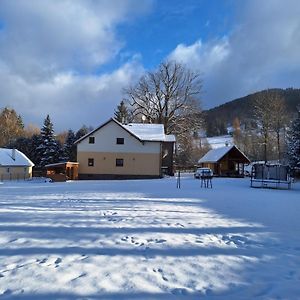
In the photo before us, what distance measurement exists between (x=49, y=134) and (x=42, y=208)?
48443 millimetres

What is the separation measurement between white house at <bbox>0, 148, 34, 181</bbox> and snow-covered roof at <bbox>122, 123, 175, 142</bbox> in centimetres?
1597

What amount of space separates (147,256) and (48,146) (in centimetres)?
5476

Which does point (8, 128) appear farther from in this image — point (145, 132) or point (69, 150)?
point (145, 132)

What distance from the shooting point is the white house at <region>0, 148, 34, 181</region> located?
47.8 m

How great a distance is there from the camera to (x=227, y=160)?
47219mm

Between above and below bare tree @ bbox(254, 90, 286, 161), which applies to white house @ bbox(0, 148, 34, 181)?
below

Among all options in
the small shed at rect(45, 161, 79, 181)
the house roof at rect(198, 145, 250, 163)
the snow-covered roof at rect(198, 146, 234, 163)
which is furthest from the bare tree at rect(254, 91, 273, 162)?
the small shed at rect(45, 161, 79, 181)

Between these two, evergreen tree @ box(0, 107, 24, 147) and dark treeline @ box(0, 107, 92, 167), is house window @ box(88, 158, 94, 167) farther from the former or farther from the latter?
evergreen tree @ box(0, 107, 24, 147)

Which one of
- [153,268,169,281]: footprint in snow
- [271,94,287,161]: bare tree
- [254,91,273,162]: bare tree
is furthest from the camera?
[254,91,273,162]: bare tree

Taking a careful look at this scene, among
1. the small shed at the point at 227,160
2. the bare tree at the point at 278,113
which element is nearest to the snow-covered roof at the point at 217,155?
the small shed at the point at 227,160

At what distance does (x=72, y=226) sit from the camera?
8586mm

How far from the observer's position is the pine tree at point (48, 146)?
5791 cm

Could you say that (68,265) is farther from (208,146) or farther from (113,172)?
(208,146)

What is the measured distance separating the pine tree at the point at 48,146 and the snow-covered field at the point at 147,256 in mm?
48842
